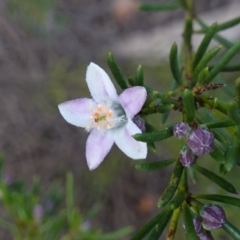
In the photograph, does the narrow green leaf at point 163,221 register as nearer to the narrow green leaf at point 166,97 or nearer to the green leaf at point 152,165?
the green leaf at point 152,165

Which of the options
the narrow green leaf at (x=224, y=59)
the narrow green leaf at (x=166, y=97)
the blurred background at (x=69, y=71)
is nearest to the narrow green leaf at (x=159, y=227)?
the narrow green leaf at (x=166, y=97)

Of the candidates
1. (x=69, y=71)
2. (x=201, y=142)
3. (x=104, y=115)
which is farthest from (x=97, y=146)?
(x=69, y=71)

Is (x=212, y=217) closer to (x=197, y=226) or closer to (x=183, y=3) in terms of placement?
(x=197, y=226)

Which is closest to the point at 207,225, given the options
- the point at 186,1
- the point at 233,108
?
the point at 233,108

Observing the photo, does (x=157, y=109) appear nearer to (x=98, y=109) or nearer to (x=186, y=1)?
(x=98, y=109)

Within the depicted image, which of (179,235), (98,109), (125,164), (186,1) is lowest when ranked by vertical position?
(179,235)

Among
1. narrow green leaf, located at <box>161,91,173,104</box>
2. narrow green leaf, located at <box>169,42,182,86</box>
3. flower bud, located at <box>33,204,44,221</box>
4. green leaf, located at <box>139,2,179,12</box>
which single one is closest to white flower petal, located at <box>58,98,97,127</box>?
narrow green leaf, located at <box>161,91,173,104</box>
